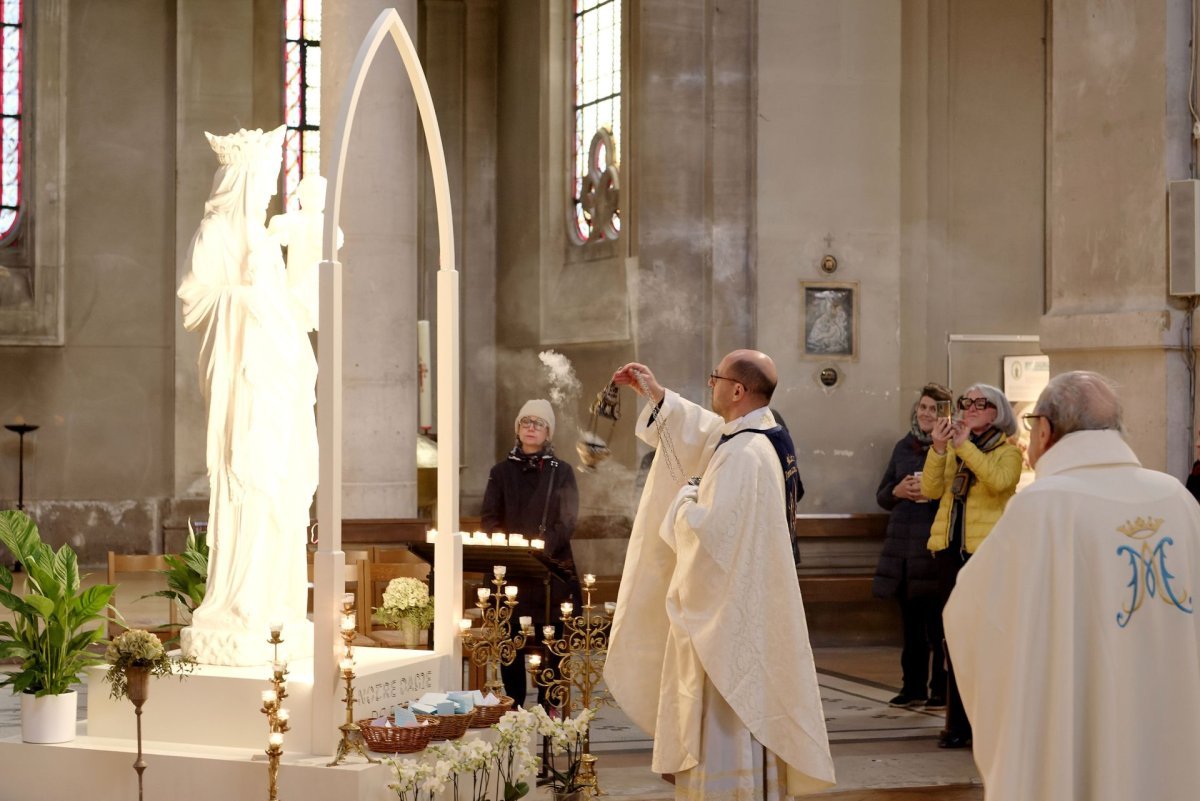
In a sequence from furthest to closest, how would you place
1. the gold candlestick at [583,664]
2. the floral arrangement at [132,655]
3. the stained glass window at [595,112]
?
1. the stained glass window at [595,112]
2. the gold candlestick at [583,664]
3. the floral arrangement at [132,655]

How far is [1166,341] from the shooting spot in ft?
26.2

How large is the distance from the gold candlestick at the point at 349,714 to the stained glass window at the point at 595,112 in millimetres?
9637

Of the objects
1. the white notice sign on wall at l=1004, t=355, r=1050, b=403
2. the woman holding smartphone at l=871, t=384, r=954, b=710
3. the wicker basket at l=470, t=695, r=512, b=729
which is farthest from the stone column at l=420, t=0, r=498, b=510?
the wicker basket at l=470, t=695, r=512, b=729

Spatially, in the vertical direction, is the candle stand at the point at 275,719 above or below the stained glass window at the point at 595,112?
below

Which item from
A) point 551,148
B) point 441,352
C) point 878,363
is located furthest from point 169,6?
point 441,352

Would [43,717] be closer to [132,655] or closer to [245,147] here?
[132,655]

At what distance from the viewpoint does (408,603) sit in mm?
7570

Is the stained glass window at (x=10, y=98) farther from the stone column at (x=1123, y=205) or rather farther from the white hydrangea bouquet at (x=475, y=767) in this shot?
the white hydrangea bouquet at (x=475, y=767)

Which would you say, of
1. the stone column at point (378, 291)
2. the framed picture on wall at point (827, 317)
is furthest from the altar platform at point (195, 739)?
the framed picture on wall at point (827, 317)

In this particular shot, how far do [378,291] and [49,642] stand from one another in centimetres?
602

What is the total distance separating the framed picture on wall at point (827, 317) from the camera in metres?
12.6

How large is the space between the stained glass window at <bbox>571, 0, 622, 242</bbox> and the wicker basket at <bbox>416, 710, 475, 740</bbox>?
9.60 meters

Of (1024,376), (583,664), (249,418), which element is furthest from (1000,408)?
(1024,376)

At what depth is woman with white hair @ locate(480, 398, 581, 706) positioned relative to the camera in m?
7.87
